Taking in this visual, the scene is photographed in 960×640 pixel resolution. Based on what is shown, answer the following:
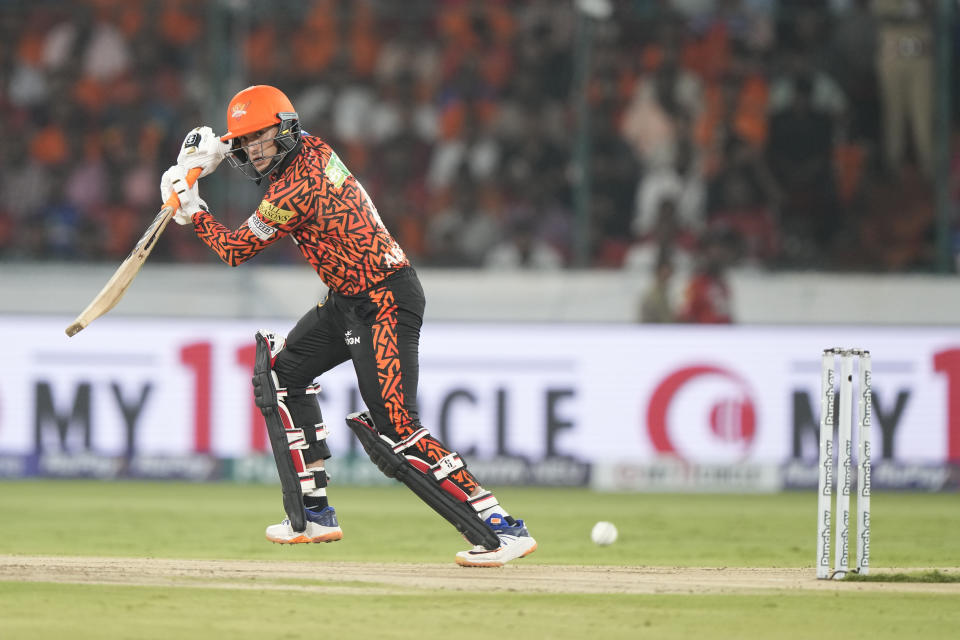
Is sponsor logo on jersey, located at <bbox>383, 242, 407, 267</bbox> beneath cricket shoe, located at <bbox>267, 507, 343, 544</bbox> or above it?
above

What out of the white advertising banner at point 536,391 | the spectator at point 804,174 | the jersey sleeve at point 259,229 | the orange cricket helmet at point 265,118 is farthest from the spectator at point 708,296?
the jersey sleeve at point 259,229

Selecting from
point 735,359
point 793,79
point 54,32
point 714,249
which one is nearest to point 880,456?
point 735,359

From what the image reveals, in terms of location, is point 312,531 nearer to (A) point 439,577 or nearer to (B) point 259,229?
(A) point 439,577

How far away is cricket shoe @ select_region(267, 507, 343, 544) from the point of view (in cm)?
822

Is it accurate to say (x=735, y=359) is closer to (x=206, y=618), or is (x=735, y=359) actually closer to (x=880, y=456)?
(x=880, y=456)

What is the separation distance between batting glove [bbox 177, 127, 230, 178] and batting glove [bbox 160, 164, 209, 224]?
60 millimetres

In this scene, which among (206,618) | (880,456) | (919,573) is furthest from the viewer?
(880,456)

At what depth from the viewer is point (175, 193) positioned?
25.8 feet

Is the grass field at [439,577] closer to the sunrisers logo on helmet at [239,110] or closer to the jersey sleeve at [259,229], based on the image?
the jersey sleeve at [259,229]

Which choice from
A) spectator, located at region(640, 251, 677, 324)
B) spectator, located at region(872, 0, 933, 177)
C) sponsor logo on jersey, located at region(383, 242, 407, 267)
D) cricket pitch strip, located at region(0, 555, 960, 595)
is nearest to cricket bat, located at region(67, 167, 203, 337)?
sponsor logo on jersey, located at region(383, 242, 407, 267)

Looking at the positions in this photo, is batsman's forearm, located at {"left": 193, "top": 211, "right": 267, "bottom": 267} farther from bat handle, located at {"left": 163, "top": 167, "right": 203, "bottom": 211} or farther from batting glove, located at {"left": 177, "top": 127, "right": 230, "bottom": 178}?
batting glove, located at {"left": 177, "top": 127, "right": 230, "bottom": 178}

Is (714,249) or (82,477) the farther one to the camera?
(714,249)

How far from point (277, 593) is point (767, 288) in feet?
26.7

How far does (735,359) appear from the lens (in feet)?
43.4
